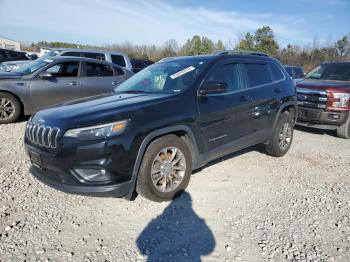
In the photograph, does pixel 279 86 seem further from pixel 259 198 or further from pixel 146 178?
pixel 146 178

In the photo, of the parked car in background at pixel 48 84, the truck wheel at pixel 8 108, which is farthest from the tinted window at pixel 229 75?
the truck wheel at pixel 8 108

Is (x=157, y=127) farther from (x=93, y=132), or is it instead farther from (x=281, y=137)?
(x=281, y=137)

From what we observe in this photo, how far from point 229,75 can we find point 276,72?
1.48 metres

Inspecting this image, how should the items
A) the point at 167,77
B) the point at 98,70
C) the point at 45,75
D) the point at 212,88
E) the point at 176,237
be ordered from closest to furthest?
the point at 176,237, the point at 212,88, the point at 167,77, the point at 45,75, the point at 98,70

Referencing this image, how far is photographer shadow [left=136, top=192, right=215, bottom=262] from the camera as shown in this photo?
2785mm

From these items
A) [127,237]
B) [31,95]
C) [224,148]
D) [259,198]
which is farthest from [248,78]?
[31,95]

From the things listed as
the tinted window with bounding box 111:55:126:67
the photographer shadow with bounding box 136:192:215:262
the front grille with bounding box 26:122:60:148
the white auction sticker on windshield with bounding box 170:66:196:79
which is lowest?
the photographer shadow with bounding box 136:192:215:262

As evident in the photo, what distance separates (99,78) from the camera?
8172mm

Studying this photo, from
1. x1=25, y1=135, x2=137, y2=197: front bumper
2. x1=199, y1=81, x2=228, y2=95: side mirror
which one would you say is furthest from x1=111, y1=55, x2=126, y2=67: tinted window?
x1=25, y1=135, x2=137, y2=197: front bumper

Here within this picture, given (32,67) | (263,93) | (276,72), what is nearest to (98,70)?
(32,67)

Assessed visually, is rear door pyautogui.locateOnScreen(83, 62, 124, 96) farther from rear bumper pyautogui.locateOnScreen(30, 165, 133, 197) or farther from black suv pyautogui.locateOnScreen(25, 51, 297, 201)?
rear bumper pyautogui.locateOnScreen(30, 165, 133, 197)

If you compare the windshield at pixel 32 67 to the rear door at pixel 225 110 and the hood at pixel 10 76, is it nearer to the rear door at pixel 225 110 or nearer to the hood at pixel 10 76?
the hood at pixel 10 76

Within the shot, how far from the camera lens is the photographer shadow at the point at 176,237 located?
110 inches

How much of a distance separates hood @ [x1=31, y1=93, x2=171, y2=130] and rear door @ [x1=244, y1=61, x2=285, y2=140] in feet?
5.42
